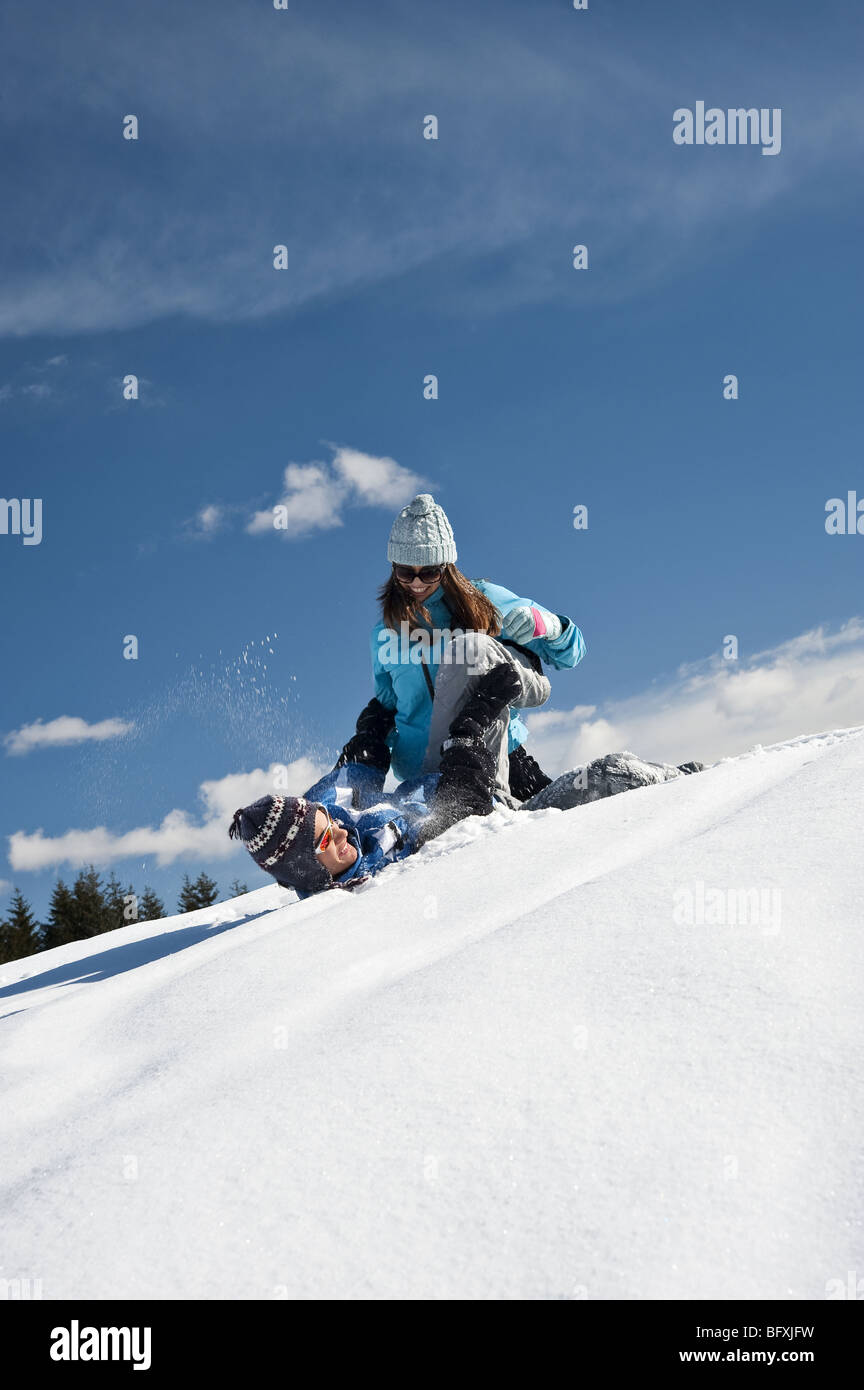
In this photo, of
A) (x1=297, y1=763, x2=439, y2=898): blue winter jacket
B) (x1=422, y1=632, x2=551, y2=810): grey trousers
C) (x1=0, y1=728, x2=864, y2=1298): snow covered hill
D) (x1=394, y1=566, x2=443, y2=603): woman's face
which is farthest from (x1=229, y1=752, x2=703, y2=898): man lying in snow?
(x1=394, y1=566, x2=443, y2=603): woman's face

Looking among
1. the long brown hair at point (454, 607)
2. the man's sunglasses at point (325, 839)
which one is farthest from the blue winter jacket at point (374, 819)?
the long brown hair at point (454, 607)

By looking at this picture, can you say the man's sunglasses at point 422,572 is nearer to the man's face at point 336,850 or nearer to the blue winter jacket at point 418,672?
the blue winter jacket at point 418,672

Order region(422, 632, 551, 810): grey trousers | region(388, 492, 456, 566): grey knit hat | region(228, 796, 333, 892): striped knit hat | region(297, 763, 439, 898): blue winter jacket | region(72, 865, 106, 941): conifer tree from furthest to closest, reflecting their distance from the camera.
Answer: region(72, 865, 106, 941): conifer tree < region(388, 492, 456, 566): grey knit hat < region(422, 632, 551, 810): grey trousers < region(297, 763, 439, 898): blue winter jacket < region(228, 796, 333, 892): striped knit hat

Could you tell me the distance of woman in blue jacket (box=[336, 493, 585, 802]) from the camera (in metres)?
4.14

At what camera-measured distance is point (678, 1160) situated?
43.8 inches

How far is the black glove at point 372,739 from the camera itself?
427cm

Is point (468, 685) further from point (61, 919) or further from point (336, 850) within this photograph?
point (61, 919)

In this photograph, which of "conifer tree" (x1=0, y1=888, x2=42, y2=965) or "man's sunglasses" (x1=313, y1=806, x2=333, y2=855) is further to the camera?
"conifer tree" (x1=0, y1=888, x2=42, y2=965)

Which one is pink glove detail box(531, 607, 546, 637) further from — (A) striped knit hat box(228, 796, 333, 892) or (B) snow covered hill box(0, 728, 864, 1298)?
(B) snow covered hill box(0, 728, 864, 1298)

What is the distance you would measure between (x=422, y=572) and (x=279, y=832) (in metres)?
1.71

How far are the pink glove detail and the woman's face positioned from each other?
531 mm

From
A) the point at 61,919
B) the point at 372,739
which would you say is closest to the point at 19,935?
the point at 61,919

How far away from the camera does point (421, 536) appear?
411cm
